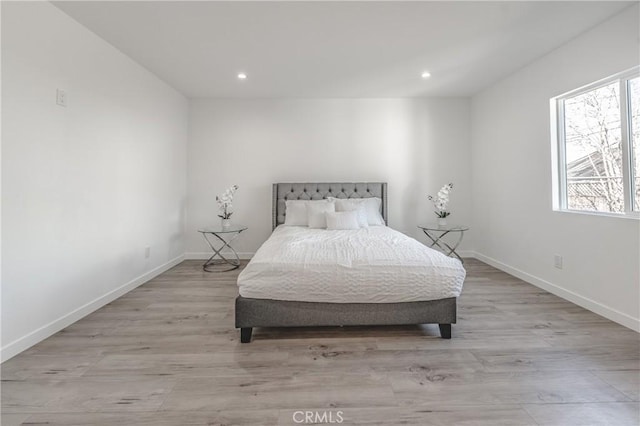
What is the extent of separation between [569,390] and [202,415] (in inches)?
75.3

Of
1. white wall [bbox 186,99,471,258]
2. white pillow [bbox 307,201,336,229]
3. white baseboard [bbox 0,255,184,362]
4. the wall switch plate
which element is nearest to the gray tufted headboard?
white wall [bbox 186,99,471,258]

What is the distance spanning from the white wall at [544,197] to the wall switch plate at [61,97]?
14.6 ft

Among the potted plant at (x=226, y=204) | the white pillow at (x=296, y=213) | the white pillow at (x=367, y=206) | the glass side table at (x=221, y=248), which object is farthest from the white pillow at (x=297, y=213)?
the potted plant at (x=226, y=204)

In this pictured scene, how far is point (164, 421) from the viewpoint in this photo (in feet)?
4.28

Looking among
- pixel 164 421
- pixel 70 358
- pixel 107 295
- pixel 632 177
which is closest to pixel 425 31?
pixel 632 177

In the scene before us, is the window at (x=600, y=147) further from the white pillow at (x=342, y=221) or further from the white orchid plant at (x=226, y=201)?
the white orchid plant at (x=226, y=201)

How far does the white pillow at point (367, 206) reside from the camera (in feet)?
12.5

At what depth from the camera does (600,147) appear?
253cm

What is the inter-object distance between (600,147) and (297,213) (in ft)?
10.5

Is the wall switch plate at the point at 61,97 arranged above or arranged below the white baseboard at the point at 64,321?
above

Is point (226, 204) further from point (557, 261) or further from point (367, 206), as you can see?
point (557, 261)

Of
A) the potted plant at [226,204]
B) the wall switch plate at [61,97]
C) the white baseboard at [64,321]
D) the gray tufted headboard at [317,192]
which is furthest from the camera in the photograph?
the gray tufted headboard at [317,192]

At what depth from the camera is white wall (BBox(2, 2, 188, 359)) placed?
1843 mm

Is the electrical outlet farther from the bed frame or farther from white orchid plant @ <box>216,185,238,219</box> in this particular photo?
white orchid plant @ <box>216,185,238,219</box>
